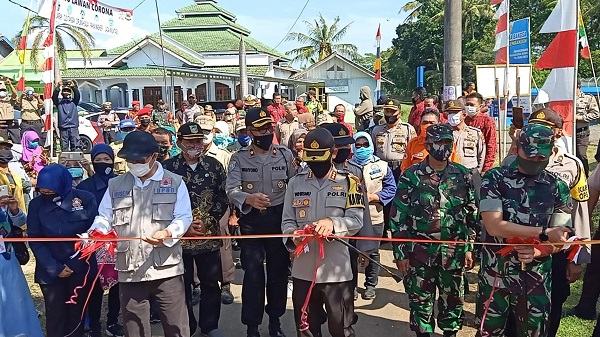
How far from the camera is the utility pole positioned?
9.48m

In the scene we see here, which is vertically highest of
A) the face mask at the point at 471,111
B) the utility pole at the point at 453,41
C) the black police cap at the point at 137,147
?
the utility pole at the point at 453,41

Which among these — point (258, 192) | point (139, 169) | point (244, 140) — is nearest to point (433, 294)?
point (258, 192)

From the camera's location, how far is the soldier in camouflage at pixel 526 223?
3436 mm

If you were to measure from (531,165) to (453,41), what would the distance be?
21.9ft

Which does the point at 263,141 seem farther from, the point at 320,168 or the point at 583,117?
the point at 583,117

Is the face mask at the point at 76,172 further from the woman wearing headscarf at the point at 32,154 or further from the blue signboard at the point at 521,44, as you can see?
the blue signboard at the point at 521,44

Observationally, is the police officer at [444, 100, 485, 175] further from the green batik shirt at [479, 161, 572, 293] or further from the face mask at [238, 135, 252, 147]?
the green batik shirt at [479, 161, 572, 293]

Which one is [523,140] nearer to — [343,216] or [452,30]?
[343,216]

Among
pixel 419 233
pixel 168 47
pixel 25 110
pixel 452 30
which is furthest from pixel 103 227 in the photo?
pixel 168 47

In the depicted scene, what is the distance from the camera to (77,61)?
37.3 metres

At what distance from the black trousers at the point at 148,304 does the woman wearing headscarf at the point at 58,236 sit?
Answer: 1.88 ft

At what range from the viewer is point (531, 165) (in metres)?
3.45

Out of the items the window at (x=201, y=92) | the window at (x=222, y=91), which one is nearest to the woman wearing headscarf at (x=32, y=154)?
the window at (x=222, y=91)

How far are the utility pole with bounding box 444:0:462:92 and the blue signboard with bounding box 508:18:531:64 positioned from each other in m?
1.59
